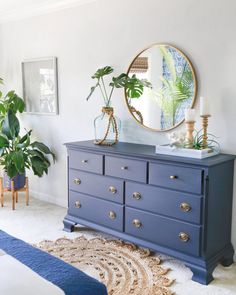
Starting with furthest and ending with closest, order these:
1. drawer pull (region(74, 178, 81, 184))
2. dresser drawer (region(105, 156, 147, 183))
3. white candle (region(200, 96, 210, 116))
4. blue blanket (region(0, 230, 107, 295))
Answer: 1. drawer pull (region(74, 178, 81, 184))
2. dresser drawer (region(105, 156, 147, 183))
3. white candle (region(200, 96, 210, 116))
4. blue blanket (region(0, 230, 107, 295))

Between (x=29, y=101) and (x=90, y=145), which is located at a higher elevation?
(x=29, y=101)

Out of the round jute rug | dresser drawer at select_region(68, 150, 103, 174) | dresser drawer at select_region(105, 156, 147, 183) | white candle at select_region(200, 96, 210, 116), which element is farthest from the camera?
dresser drawer at select_region(68, 150, 103, 174)

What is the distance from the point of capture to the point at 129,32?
351 centimetres

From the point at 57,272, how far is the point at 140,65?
91.8 inches

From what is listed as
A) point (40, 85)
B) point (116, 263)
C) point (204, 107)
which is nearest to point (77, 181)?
point (116, 263)

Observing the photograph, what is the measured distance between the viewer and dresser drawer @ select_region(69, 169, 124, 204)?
3172mm

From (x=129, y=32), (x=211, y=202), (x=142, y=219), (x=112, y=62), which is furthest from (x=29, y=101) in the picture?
(x=211, y=202)

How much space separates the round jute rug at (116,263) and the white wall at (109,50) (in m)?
0.79

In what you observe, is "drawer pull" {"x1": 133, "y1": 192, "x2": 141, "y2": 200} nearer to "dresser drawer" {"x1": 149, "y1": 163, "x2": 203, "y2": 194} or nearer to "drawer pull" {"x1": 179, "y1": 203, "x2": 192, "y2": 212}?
"dresser drawer" {"x1": 149, "y1": 163, "x2": 203, "y2": 194}

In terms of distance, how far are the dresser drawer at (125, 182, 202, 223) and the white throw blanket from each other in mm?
1466

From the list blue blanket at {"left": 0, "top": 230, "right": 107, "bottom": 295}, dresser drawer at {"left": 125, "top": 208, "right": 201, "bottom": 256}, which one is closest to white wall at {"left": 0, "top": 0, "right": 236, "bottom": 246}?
dresser drawer at {"left": 125, "top": 208, "right": 201, "bottom": 256}

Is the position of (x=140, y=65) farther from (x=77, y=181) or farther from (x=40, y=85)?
(x=40, y=85)

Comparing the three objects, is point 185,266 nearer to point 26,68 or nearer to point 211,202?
point 211,202

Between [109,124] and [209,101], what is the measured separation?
1.01 meters
